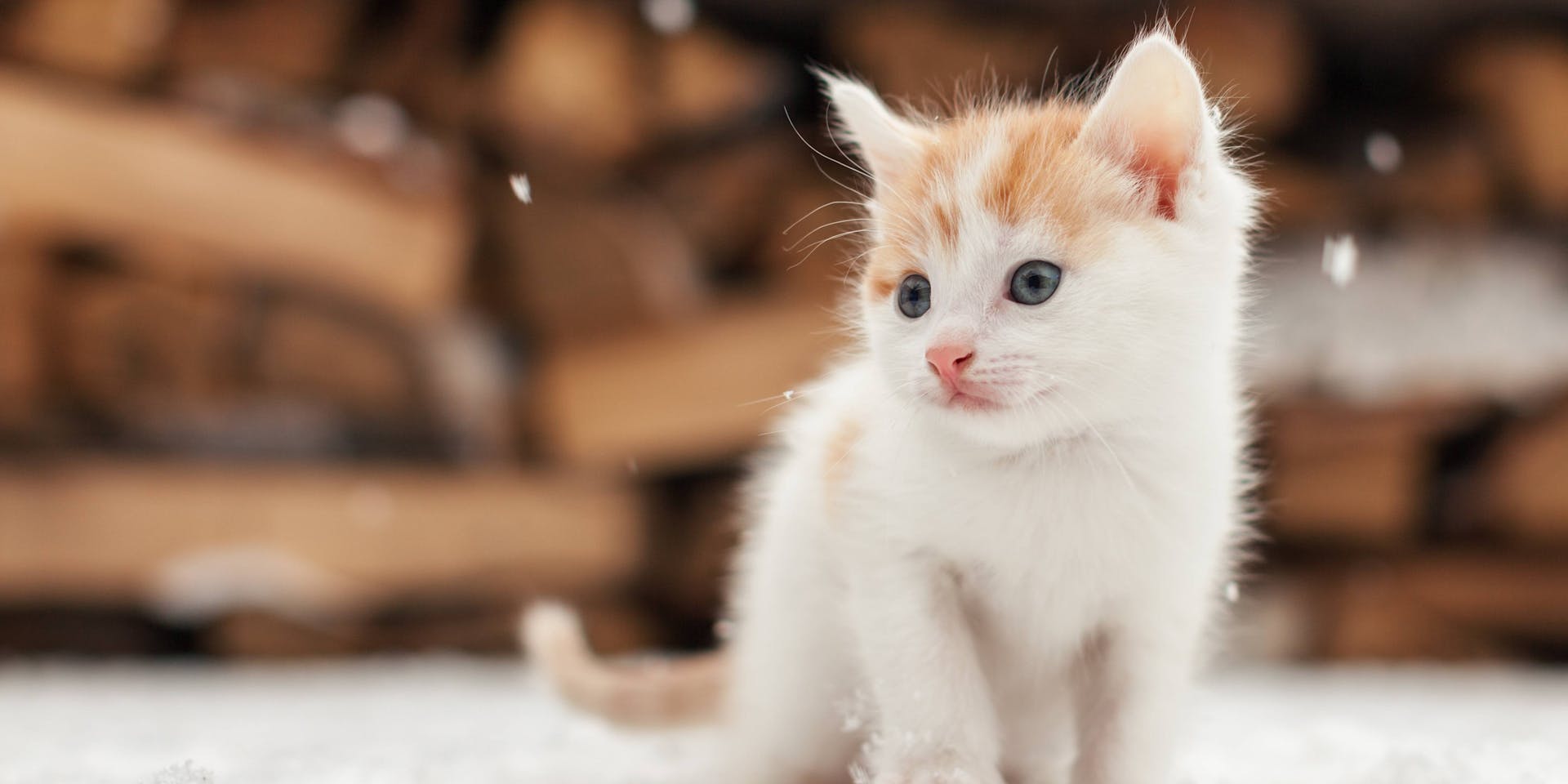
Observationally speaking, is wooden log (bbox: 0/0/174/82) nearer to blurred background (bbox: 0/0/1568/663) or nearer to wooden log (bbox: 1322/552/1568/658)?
blurred background (bbox: 0/0/1568/663)

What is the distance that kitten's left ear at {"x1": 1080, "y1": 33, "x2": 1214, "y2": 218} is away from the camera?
33.7 inches

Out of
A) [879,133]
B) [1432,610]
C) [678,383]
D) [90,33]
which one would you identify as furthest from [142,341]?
[1432,610]

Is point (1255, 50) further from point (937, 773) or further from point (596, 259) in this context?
point (937, 773)

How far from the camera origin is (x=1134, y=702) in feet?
2.96

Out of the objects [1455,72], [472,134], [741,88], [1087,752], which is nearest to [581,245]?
[472,134]

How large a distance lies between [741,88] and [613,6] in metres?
0.24

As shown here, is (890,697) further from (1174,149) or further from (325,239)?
(325,239)

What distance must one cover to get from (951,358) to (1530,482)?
1.73 meters

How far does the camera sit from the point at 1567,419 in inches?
79.3

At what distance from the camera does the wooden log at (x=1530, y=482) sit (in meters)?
2.03

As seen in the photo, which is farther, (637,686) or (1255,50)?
(1255,50)

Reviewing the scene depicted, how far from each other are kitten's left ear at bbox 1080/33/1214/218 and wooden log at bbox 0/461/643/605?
1.54 m

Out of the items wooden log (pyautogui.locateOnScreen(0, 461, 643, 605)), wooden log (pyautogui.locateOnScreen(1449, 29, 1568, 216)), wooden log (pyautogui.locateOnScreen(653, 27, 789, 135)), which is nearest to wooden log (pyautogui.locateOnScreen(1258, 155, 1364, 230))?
wooden log (pyautogui.locateOnScreen(1449, 29, 1568, 216))

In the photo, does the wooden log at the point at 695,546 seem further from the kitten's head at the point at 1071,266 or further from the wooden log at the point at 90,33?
the kitten's head at the point at 1071,266
